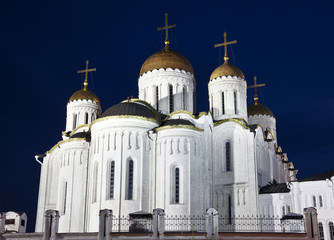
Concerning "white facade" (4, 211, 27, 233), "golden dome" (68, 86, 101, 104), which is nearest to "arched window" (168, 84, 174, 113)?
"golden dome" (68, 86, 101, 104)

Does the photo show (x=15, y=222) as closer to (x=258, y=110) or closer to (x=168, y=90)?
(x=168, y=90)

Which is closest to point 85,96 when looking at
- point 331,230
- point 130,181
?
point 130,181

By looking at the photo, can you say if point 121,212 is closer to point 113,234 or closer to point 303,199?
point 113,234

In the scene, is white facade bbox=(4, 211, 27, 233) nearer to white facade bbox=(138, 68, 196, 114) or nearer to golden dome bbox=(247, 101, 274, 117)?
white facade bbox=(138, 68, 196, 114)

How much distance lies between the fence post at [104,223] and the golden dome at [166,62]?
50.2 feet

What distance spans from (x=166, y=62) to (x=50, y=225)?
16.1 meters

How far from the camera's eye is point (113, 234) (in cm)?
1673

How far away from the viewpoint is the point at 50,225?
1717cm

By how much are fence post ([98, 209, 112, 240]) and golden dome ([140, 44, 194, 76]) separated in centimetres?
1529

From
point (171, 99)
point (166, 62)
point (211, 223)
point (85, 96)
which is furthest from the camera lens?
point (85, 96)

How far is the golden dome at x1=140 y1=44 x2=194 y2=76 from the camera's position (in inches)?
1192

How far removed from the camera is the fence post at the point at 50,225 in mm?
17016

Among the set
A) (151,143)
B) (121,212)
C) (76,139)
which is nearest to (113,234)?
(121,212)

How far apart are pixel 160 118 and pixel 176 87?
333 cm
